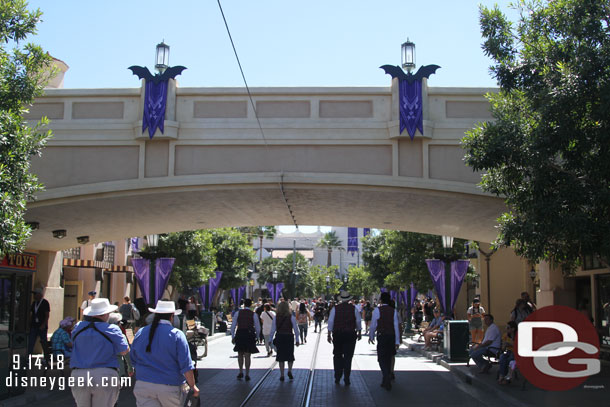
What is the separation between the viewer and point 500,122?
1012cm

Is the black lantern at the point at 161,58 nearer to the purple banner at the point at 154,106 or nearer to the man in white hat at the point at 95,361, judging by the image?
the purple banner at the point at 154,106

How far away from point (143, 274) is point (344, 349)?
30.9 ft

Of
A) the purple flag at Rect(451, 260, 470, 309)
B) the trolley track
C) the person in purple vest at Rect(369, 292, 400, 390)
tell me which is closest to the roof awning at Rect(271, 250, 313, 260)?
the purple flag at Rect(451, 260, 470, 309)

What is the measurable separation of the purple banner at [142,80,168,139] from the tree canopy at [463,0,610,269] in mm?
7147

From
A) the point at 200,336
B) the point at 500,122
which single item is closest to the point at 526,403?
the point at 500,122

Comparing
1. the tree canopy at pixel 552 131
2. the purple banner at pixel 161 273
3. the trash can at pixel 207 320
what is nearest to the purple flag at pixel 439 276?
the purple banner at pixel 161 273

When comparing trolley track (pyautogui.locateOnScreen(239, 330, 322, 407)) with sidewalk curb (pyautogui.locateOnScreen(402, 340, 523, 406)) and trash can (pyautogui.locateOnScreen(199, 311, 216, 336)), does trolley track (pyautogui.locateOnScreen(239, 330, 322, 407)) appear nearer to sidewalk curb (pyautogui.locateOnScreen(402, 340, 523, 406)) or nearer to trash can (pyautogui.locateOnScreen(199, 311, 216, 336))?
sidewalk curb (pyautogui.locateOnScreen(402, 340, 523, 406))

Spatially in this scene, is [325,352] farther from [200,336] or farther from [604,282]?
[604,282]

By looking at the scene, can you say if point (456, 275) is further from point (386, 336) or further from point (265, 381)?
point (265, 381)

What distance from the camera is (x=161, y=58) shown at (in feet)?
48.6

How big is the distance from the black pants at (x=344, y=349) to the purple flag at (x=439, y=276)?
24.8 ft

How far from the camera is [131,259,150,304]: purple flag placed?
66.2 feet

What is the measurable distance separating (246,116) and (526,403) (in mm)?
8397

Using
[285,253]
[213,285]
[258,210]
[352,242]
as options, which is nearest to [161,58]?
[258,210]
